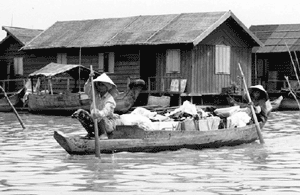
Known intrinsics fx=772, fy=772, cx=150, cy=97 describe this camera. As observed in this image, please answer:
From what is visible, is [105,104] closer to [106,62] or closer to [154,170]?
[154,170]

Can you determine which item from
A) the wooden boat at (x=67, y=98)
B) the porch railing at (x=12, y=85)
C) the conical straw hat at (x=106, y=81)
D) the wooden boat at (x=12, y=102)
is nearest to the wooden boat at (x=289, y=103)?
the wooden boat at (x=67, y=98)

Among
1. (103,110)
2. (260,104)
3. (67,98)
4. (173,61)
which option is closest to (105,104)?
(103,110)

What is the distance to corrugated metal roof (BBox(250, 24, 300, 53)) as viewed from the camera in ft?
105

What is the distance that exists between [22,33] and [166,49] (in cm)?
830

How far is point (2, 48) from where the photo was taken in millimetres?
33531

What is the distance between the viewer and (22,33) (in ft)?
108

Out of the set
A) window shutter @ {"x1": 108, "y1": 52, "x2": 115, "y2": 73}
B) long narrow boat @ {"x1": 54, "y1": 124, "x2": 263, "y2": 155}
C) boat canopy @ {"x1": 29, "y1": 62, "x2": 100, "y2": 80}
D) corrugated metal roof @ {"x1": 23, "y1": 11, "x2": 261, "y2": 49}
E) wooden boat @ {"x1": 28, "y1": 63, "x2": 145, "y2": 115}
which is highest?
corrugated metal roof @ {"x1": 23, "y1": 11, "x2": 261, "y2": 49}

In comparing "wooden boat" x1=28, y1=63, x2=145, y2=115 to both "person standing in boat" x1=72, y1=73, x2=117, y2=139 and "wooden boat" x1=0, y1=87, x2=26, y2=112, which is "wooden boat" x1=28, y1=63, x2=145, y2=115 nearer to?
"wooden boat" x1=0, y1=87, x2=26, y2=112

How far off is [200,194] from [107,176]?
196 centimetres

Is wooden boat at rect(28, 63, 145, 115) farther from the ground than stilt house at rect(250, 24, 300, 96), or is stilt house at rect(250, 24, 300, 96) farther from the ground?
stilt house at rect(250, 24, 300, 96)

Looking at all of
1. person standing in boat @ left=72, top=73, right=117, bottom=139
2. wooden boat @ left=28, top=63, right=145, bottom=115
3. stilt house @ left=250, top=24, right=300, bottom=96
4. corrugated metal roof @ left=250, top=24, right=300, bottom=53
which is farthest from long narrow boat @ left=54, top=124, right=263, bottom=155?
stilt house @ left=250, top=24, right=300, bottom=96

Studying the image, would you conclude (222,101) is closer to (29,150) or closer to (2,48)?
(2,48)

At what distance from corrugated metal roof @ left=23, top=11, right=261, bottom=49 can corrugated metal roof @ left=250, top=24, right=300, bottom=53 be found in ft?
9.96

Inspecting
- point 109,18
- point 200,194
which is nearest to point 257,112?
point 200,194
